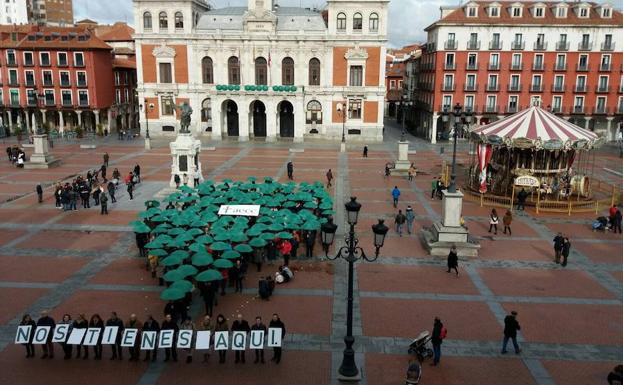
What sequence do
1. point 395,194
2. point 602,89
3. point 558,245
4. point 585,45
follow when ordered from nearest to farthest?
point 558,245
point 395,194
point 585,45
point 602,89

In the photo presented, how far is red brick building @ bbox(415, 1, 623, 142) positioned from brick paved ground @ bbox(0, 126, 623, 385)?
32913 millimetres

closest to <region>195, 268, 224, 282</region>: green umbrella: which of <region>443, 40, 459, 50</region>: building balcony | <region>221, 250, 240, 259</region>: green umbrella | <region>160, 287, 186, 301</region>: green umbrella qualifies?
<region>160, 287, 186, 301</region>: green umbrella

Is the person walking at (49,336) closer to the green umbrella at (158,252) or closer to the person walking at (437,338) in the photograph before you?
the green umbrella at (158,252)

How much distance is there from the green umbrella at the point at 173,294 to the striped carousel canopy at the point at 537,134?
76.7 feet

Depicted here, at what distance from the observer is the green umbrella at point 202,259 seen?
646 inches

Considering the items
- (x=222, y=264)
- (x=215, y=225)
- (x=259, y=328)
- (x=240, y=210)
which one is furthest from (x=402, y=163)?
(x=259, y=328)

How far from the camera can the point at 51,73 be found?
205 feet

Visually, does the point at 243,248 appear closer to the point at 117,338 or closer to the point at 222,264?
the point at 222,264

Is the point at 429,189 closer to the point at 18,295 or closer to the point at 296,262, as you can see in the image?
the point at 296,262

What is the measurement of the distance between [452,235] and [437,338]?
918cm

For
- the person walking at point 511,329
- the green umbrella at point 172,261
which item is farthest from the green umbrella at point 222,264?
the person walking at point 511,329

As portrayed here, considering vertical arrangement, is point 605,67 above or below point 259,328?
above

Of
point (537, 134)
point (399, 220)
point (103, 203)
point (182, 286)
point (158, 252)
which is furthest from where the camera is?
point (537, 134)

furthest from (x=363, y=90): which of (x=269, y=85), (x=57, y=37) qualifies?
(x=57, y=37)
